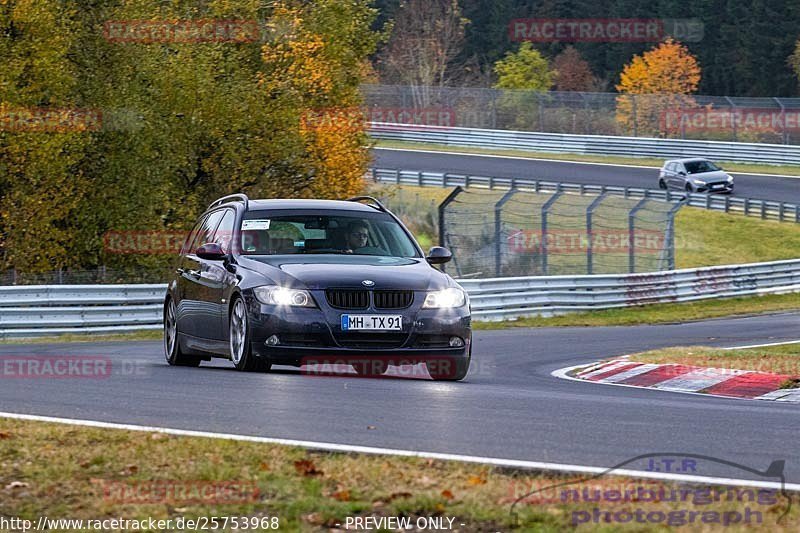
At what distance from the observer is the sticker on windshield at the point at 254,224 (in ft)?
41.2

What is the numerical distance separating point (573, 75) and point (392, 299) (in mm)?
86719

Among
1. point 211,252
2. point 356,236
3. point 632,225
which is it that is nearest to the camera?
point 211,252

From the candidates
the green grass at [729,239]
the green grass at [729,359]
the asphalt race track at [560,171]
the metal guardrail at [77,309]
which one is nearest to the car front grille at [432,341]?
the green grass at [729,359]

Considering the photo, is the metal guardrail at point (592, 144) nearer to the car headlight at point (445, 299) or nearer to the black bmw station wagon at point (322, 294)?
the black bmw station wagon at point (322, 294)

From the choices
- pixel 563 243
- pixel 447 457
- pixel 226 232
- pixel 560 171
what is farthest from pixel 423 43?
pixel 447 457

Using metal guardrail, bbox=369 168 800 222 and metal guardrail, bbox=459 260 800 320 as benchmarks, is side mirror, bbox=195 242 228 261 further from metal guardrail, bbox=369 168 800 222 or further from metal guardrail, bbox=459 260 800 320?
metal guardrail, bbox=369 168 800 222

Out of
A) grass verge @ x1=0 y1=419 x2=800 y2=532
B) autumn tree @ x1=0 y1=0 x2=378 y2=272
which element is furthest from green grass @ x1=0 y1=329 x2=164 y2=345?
grass verge @ x1=0 y1=419 x2=800 y2=532

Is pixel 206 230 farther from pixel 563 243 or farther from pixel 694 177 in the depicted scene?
pixel 694 177

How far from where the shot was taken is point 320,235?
12469 millimetres

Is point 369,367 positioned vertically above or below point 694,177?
above

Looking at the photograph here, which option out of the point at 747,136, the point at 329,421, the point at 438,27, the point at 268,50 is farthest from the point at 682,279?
the point at 438,27

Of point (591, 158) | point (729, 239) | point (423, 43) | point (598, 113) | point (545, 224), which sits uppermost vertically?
point (423, 43)

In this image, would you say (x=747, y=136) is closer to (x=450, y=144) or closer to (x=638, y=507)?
(x=450, y=144)

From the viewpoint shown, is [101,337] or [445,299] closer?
[445,299]
